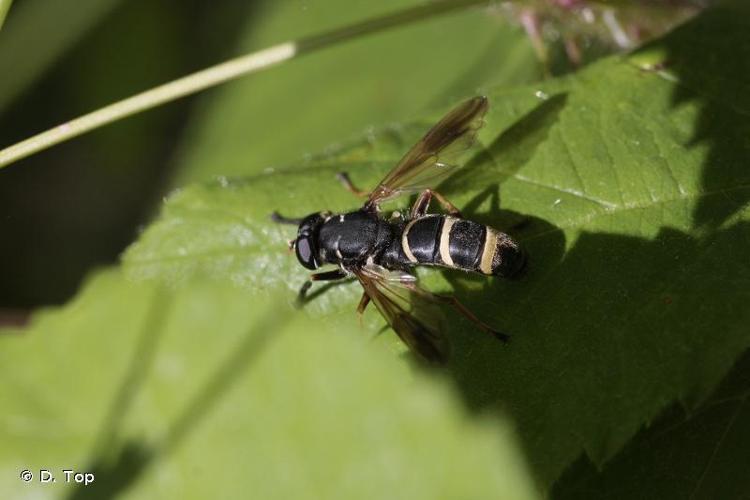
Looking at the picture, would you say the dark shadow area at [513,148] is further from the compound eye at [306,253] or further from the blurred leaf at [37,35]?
the blurred leaf at [37,35]

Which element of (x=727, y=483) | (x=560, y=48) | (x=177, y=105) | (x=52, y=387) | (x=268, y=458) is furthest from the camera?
(x=177, y=105)

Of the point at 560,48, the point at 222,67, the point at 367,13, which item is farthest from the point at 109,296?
the point at 367,13

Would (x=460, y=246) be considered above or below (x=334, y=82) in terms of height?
above

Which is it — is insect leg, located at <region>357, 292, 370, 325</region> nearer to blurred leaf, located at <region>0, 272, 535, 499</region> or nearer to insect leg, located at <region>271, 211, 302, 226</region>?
insect leg, located at <region>271, 211, 302, 226</region>

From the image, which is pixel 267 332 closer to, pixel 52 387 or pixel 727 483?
pixel 52 387

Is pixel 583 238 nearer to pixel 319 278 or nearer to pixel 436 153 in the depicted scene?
pixel 436 153

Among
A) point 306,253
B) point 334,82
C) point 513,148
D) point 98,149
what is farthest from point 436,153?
point 98,149
